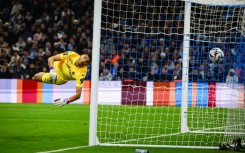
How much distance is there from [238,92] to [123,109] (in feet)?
24.2

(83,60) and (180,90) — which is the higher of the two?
(83,60)

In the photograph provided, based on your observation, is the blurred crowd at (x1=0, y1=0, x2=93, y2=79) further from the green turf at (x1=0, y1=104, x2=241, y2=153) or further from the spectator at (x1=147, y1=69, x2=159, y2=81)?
the spectator at (x1=147, y1=69, x2=159, y2=81)

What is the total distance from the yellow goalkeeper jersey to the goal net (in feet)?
1.66

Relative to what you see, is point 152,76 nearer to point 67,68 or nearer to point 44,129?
point 44,129

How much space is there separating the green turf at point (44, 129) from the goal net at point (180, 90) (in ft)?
1.93

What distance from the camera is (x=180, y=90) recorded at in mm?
21750

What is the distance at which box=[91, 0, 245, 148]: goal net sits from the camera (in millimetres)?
12828

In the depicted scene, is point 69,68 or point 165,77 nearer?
point 69,68

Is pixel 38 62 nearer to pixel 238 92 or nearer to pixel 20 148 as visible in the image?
pixel 238 92

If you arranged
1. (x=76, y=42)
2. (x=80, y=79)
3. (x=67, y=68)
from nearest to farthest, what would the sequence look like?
(x=80, y=79) → (x=67, y=68) → (x=76, y=42)

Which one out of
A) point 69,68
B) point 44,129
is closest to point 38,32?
point 44,129

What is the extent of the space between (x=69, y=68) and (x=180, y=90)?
900 cm

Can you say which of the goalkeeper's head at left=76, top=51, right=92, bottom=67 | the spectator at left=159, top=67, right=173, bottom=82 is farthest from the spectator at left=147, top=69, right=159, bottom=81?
the goalkeeper's head at left=76, top=51, right=92, bottom=67

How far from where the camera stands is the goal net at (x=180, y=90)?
1283 centimetres
